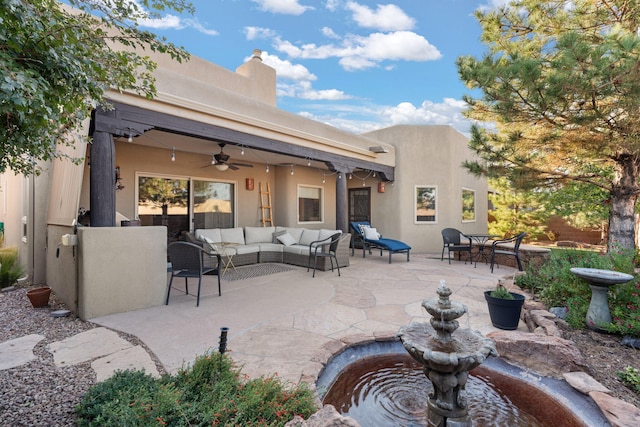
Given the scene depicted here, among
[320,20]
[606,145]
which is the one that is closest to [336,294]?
[606,145]

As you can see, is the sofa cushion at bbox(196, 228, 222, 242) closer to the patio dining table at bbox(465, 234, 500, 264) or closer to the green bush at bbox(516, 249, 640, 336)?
the green bush at bbox(516, 249, 640, 336)

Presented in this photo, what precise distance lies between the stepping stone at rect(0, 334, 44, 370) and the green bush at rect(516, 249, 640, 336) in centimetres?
513

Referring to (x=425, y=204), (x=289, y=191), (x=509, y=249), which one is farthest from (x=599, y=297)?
(x=289, y=191)

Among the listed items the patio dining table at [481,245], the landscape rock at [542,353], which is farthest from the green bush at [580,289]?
the patio dining table at [481,245]

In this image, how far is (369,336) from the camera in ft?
9.45

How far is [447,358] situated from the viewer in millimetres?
1805

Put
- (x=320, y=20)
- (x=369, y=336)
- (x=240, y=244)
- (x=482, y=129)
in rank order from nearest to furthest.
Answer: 1. (x=369, y=336)
2. (x=482, y=129)
3. (x=240, y=244)
4. (x=320, y=20)

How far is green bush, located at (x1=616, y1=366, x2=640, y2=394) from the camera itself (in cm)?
221

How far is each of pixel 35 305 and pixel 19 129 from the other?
3.63m

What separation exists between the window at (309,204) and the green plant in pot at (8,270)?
642cm

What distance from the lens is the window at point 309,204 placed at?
985 centimetres

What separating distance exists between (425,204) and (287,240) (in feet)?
15.4

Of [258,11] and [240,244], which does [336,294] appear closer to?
[240,244]

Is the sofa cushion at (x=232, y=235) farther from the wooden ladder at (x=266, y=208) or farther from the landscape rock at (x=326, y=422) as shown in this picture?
the landscape rock at (x=326, y=422)
